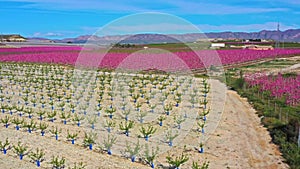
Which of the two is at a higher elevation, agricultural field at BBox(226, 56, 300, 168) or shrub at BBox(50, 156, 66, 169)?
agricultural field at BBox(226, 56, 300, 168)

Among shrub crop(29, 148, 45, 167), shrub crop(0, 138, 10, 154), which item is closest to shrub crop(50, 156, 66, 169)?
shrub crop(29, 148, 45, 167)

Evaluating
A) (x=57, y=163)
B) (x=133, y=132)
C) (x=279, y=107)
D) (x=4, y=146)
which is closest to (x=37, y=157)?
(x=57, y=163)

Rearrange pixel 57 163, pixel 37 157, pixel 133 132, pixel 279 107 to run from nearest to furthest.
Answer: pixel 57 163
pixel 37 157
pixel 133 132
pixel 279 107

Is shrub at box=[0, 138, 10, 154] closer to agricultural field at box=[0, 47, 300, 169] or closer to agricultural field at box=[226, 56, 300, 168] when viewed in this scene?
agricultural field at box=[0, 47, 300, 169]

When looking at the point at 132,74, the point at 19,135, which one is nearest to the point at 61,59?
the point at 132,74

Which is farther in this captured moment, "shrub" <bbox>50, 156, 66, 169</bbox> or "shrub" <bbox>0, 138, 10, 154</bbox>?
"shrub" <bbox>0, 138, 10, 154</bbox>

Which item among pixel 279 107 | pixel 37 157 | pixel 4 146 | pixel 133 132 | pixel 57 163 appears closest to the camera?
pixel 57 163

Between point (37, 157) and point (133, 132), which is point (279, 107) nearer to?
point (133, 132)

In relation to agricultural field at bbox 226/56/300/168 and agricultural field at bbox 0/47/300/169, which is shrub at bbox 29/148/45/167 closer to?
agricultural field at bbox 0/47/300/169

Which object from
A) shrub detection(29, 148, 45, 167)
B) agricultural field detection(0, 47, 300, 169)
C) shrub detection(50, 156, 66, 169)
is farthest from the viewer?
agricultural field detection(0, 47, 300, 169)

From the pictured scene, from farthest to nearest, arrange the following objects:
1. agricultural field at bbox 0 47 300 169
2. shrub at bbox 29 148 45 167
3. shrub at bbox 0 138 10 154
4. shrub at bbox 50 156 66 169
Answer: shrub at bbox 0 138 10 154 < agricultural field at bbox 0 47 300 169 < shrub at bbox 29 148 45 167 < shrub at bbox 50 156 66 169

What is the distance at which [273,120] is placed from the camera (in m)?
12.2

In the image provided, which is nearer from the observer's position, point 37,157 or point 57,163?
point 57,163

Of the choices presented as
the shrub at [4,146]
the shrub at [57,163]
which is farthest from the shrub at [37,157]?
the shrub at [4,146]
